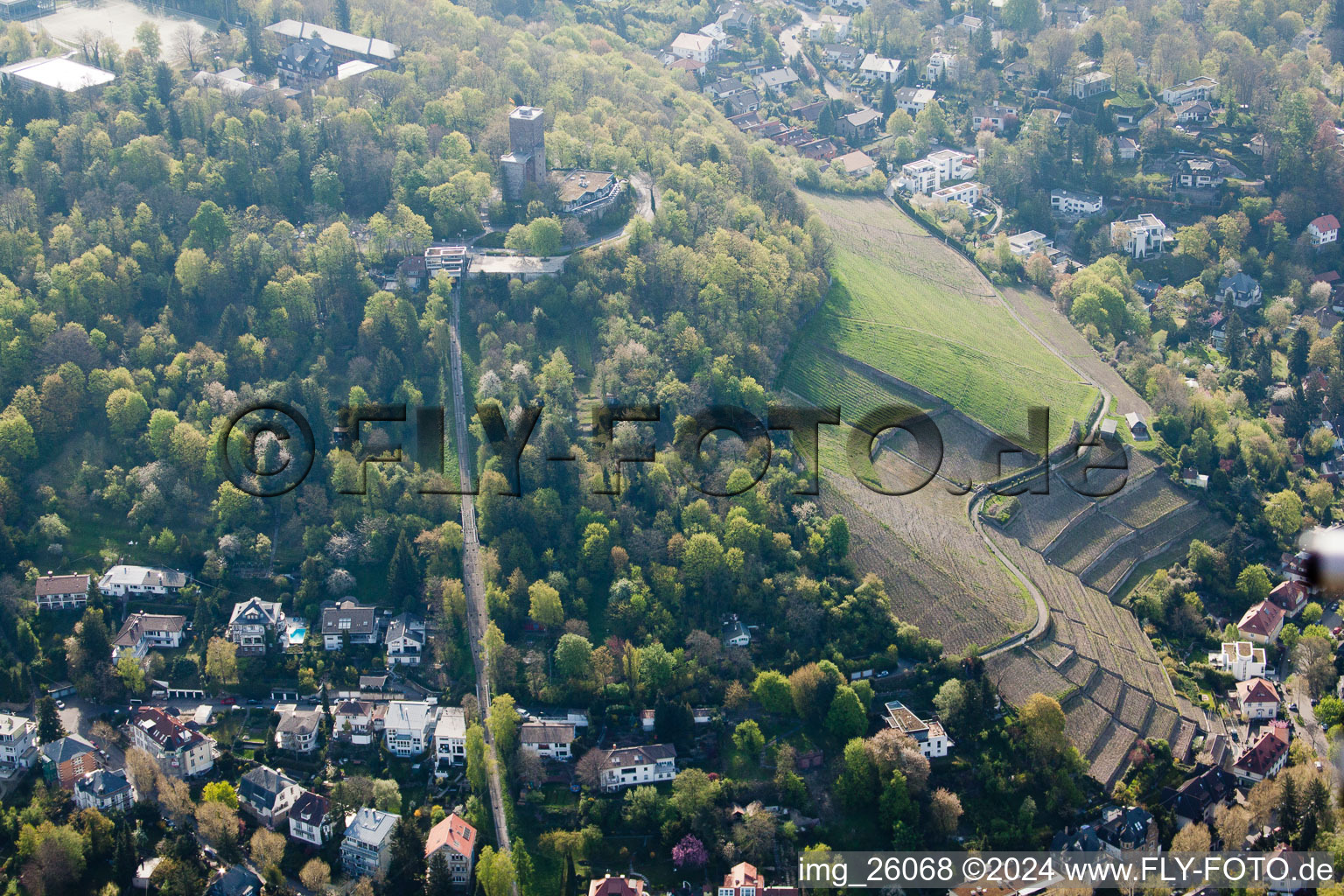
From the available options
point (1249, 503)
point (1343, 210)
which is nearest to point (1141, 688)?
point (1249, 503)

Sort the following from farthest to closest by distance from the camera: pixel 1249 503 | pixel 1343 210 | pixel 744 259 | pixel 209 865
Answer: pixel 1343 210 < pixel 744 259 < pixel 1249 503 < pixel 209 865

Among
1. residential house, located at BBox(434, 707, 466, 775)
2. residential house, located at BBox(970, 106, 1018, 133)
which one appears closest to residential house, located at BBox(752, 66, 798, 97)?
residential house, located at BBox(970, 106, 1018, 133)

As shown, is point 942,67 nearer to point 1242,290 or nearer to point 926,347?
point 1242,290

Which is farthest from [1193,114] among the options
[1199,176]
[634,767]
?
[634,767]

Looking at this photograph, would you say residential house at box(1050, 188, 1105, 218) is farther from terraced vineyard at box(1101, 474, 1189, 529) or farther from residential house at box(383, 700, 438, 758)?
residential house at box(383, 700, 438, 758)

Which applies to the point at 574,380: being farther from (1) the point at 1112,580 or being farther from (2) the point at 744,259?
(1) the point at 1112,580

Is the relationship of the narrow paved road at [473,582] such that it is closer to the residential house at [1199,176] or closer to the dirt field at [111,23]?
the dirt field at [111,23]
